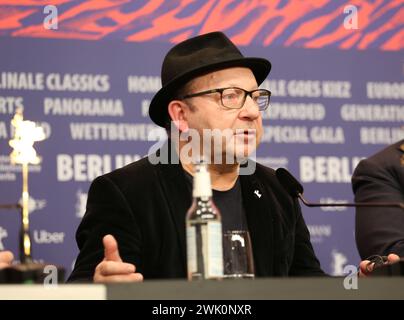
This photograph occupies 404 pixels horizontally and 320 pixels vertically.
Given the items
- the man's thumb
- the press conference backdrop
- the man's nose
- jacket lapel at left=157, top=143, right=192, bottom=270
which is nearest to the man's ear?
jacket lapel at left=157, top=143, right=192, bottom=270

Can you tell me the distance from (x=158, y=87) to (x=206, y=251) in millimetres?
2047

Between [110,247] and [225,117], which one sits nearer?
[110,247]

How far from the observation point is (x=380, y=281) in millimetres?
1801

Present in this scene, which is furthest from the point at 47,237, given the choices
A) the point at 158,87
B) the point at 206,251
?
the point at 206,251

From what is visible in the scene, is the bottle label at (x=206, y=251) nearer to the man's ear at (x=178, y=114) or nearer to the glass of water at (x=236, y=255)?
the glass of water at (x=236, y=255)

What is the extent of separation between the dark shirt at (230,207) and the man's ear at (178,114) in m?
0.18

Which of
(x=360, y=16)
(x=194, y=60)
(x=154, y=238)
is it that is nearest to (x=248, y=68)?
(x=194, y=60)

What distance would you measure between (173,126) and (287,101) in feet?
3.68

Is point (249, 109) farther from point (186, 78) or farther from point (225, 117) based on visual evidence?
point (186, 78)

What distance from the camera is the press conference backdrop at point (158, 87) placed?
4.04 meters

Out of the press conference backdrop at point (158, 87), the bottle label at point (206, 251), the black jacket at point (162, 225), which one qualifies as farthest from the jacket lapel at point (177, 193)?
the press conference backdrop at point (158, 87)

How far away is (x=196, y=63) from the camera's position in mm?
3262

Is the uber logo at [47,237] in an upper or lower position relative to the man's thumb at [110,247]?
upper

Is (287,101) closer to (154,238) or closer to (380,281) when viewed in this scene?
(154,238)
